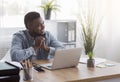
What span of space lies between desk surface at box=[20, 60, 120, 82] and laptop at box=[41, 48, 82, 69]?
2.0 inches

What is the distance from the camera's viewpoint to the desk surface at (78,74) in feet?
5.89

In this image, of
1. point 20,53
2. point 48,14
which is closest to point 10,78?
point 20,53

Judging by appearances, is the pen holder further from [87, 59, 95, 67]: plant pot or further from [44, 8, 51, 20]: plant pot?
[44, 8, 51, 20]: plant pot

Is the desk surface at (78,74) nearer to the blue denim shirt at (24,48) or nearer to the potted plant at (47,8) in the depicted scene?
the blue denim shirt at (24,48)

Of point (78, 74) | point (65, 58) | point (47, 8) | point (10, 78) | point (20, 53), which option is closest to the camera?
point (10, 78)

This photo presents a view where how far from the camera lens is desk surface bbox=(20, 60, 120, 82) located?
180 cm

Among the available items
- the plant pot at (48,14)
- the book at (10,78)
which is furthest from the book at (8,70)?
the plant pot at (48,14)

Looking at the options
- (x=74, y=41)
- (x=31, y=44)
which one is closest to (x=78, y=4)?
(x=74, y=41)

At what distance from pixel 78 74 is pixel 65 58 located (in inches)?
8.3

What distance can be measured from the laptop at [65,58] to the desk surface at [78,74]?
5 centimetres

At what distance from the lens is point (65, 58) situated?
2.08 meters

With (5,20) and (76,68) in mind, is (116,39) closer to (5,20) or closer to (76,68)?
(5,20)

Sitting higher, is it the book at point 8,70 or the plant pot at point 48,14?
the plant pot at point 48,14

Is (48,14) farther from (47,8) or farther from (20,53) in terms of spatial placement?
(20,53)
